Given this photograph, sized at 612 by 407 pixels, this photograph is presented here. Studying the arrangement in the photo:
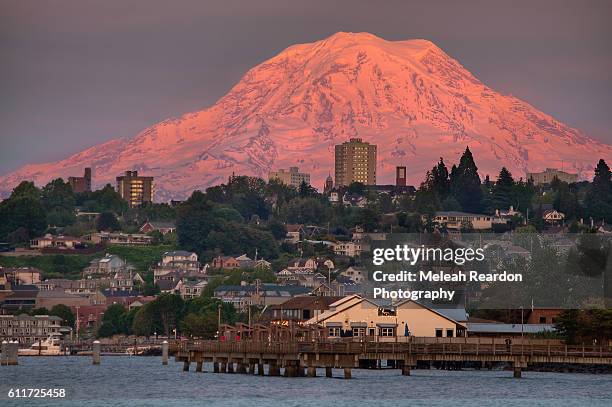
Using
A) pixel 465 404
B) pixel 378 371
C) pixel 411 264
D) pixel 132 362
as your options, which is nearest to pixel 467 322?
pixel 411 264

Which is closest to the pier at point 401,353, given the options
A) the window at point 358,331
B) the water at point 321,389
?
the water at point 321,389

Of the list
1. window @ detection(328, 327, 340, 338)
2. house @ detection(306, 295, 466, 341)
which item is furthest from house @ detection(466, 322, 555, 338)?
window @ detection(328, 327, 340, 338)

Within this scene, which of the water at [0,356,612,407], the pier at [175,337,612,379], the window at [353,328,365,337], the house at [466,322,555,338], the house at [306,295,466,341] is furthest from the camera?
the house at [466,322,555,338]

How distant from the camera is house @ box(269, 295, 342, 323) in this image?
6847 inches

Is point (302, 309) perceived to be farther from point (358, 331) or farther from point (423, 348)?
point (423, 348)

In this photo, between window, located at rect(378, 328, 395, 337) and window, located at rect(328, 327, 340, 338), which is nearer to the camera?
window, located at rect(378, 328, 395, 337)

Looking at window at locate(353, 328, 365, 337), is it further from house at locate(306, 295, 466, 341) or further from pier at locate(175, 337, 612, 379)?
pier at locate(175, 337, 612, 379)

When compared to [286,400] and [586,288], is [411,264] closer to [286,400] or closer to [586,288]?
[586,288]

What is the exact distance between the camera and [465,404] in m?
118

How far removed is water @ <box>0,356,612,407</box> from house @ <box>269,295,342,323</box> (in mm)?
18912

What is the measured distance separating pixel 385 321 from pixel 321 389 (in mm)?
23192

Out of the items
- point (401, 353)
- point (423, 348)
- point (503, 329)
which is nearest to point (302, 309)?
point (503, 329)

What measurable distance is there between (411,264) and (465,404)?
59.0 metres

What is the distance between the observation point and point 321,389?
4941 inches
